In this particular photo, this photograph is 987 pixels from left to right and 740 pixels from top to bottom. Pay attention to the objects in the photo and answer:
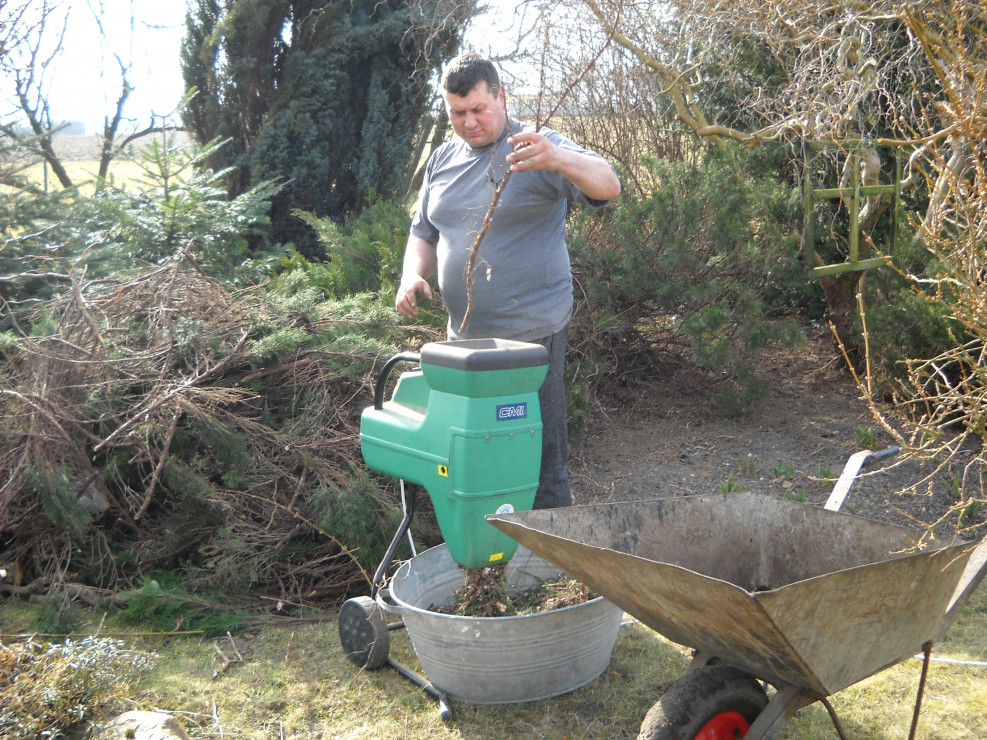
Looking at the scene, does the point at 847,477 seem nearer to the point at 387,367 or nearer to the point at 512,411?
the point at 512,411

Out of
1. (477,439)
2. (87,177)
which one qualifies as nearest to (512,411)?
(477,439)

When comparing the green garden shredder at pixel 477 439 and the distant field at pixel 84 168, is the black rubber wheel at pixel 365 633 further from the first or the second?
the distant field at pixel 84 168

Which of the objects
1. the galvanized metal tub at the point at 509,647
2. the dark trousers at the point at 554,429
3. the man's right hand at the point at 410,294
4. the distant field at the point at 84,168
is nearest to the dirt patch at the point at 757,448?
the dark trousers at the point at 554,429

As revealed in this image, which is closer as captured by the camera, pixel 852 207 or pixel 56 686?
pixel 56 686

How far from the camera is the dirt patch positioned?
4316mm

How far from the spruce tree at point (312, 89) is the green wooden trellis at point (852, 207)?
3150 millimetres

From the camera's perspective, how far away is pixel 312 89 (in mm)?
7102

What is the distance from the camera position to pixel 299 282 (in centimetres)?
472

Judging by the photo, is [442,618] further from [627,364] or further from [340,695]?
[627,364]

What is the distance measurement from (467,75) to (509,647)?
1.82m

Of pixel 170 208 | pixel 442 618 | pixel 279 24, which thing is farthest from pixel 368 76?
pixel 442 618

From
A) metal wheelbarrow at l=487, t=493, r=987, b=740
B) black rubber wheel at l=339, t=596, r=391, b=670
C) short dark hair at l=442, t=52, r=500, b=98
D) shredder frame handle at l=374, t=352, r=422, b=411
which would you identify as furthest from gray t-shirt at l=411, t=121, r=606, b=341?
black rubber wheel at l=339, t=596, r=391, b=670

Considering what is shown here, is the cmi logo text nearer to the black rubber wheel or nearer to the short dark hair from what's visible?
the black rubber wheel

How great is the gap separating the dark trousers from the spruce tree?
4254mm
